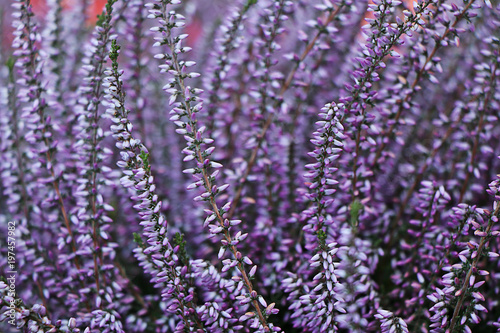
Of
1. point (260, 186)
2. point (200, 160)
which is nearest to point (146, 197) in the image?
point (200, 160)

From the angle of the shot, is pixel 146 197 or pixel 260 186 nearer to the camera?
pixel 146 197

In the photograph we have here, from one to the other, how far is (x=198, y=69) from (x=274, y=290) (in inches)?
40.4

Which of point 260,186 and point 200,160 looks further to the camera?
point 260,186

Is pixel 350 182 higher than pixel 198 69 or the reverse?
higher

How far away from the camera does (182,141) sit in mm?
1595

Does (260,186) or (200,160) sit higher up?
(200,160)

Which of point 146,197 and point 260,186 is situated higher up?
point 146,197

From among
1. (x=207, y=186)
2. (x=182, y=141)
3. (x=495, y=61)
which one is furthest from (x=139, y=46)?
(x=495, y=61)

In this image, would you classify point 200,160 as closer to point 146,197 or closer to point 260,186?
point 146,197

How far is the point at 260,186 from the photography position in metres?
1.42

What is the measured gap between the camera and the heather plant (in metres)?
0.94

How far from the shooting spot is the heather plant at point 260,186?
94 centimetres

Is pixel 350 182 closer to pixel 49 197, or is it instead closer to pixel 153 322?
pixel 153 322

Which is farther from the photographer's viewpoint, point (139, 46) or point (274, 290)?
point (139, 46)
